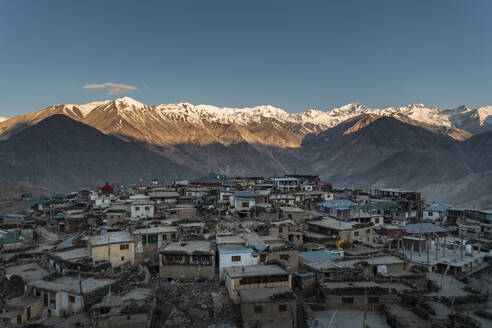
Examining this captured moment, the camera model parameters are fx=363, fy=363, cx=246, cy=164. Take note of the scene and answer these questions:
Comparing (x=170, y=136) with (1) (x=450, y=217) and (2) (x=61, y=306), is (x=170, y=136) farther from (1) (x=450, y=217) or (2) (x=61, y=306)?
(2) (x=61, y=306)

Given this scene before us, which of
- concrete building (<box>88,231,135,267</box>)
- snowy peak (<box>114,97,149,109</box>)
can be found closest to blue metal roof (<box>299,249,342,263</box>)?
concrete building (<box>88,231,135,267</box>)

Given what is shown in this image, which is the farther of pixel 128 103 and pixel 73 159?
pixel 128 103

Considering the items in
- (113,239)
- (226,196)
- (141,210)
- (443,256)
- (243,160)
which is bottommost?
(443,256)

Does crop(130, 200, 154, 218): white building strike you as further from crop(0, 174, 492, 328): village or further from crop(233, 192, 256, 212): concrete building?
crop(233, 192, 256, 212): concrete building

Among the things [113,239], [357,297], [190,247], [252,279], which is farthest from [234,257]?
[113,239]

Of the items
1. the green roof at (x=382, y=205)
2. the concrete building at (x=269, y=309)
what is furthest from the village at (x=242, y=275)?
the green roof at (x=382, y=205)

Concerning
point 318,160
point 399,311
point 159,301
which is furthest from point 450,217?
point 318,160

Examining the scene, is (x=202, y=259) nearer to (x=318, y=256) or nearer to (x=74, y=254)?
(x=318, y=256)
